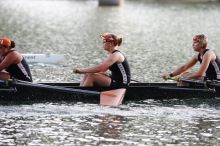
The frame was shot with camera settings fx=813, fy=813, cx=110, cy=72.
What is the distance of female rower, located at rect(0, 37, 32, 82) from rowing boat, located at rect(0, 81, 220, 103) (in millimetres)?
622

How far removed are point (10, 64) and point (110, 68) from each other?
2.73 meters

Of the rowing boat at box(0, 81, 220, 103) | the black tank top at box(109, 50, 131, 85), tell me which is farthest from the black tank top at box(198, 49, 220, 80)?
the black tank top at box(109, 50, 131, 85)

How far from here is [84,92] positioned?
A: 846 inches

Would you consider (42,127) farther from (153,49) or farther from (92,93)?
(153,49)

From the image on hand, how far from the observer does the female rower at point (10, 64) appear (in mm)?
21547

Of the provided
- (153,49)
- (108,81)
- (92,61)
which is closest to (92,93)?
(108,81)

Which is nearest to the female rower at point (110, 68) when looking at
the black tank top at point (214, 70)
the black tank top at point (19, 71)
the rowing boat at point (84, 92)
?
the rowing boat at point (84, 92)

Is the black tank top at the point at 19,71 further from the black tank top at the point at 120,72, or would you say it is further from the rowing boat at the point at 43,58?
the rowing boat at the point at 43,58

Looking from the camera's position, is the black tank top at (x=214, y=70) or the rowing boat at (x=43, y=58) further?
the rowing boat at (x=43, y=58)

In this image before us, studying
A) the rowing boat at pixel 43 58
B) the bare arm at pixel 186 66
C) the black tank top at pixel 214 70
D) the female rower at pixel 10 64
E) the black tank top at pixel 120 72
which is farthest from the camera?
the rowing boat at pixel 43 58

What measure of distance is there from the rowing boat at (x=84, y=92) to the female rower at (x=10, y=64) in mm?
622

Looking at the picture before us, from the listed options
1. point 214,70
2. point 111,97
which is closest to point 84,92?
point 111,97

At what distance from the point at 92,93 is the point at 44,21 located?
47.1m

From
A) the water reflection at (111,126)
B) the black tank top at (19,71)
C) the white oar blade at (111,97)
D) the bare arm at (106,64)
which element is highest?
the bare arm at (106,64)
